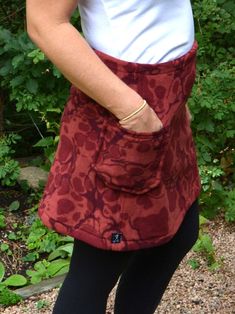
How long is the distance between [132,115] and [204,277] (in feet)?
6.03

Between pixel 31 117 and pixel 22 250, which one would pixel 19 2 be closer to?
pixel 31 117

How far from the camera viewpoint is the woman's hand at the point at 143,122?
156 cm

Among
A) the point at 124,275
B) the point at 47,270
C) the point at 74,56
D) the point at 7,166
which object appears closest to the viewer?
the point at 74,56

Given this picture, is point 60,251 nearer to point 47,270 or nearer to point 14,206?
point 47,270

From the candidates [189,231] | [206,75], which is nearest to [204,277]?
[206,75]

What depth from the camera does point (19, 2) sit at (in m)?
4.07

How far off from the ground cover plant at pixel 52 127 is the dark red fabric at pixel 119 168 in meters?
1.61

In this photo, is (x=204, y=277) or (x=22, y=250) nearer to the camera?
(x=204, y=277)

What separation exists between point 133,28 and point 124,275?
767 mm

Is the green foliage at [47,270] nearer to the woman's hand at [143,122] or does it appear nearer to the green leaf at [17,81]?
the green leaf at [17,81]

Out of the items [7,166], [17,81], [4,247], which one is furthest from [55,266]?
[17,81]

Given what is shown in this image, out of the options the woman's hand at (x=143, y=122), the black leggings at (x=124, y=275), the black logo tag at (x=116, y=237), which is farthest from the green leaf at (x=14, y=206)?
the woman's hand at (x=143, y=122)

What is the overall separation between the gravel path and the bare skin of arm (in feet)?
5.15

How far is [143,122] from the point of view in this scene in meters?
1.56
